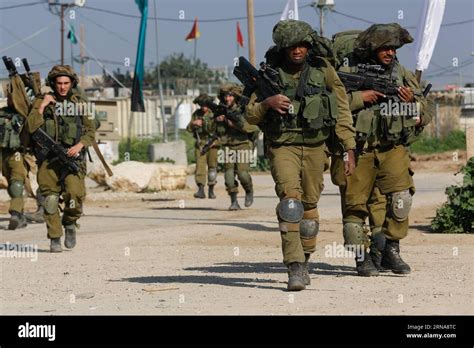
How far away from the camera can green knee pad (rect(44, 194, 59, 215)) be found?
12836mm

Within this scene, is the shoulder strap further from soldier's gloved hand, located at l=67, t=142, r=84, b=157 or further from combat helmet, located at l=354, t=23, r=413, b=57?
soldier's gloved hand, located at l=67, t=142, r=84, b=157

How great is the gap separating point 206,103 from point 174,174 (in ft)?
16.0

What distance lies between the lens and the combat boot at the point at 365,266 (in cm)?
1014

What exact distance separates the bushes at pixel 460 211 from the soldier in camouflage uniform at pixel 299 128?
4940mm

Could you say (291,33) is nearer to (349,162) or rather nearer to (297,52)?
(297,52)

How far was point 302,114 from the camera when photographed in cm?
928

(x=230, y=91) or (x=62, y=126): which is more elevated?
(x=230, y=91)

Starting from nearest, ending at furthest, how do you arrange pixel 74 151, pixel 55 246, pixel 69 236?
pixel 74 151
pixel 55 246
pixel 69 236

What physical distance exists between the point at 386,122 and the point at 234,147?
8917 mm

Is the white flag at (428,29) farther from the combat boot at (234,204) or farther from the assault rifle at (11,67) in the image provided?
the assault rifle at (11,67)

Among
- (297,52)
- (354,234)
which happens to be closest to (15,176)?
(354,234)

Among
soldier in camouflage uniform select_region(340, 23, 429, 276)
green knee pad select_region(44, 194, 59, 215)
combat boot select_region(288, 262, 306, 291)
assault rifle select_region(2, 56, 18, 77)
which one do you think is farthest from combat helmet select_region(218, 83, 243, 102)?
combat boot select_region(288, 262, 306, 291)

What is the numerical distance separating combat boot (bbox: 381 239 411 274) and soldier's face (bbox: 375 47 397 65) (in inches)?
59.1

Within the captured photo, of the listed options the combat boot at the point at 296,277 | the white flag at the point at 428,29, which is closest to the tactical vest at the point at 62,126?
the combat boot at the point at 296,277
